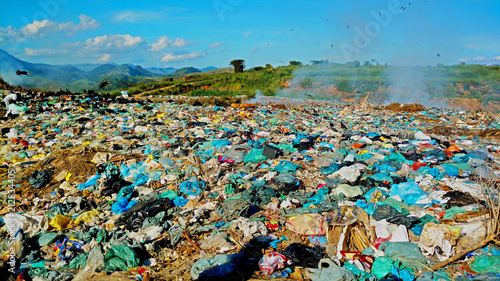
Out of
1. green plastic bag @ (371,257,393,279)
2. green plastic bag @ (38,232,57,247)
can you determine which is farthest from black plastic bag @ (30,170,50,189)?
green plastic bag @ (371,257,393,279)

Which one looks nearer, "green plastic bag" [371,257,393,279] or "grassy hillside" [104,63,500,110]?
"green plastic bag" [371,257,393,279]

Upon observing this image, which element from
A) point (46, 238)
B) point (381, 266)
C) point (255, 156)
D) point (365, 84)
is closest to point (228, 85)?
point (365, 84)

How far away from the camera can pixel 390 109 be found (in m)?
13.5

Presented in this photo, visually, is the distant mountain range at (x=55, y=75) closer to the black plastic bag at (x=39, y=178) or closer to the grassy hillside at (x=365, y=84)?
the grassy hillside at (x=365, y=84)

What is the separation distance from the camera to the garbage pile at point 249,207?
2801mm

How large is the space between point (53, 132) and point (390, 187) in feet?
A: 29.6

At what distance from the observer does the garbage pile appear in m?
2.80

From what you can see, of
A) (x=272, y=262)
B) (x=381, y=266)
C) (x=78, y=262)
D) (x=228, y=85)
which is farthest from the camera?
(x=228, y=85)

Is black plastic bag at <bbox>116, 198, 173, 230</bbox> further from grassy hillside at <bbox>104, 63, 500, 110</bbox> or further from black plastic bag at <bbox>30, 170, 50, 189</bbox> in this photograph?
grassy hillside at <bbox>104, 63, 500, 110</bbox>

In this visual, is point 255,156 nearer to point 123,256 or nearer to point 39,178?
point 123,256

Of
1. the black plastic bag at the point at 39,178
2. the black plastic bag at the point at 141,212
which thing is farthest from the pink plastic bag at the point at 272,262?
the black plastic bag at the point at 39,178

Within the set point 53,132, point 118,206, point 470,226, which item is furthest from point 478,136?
point 53,132

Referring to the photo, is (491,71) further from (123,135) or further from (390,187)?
(123,135)

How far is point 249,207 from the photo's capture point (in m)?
3.86
